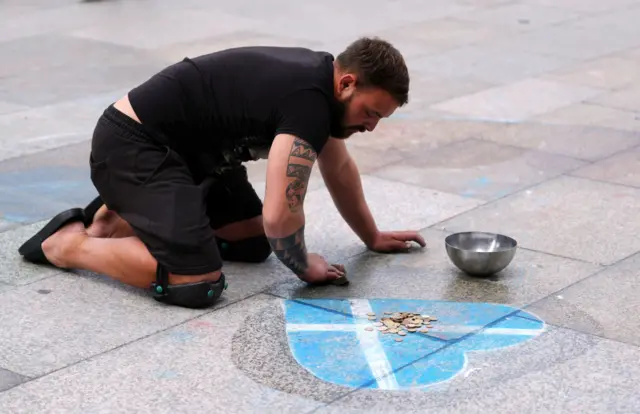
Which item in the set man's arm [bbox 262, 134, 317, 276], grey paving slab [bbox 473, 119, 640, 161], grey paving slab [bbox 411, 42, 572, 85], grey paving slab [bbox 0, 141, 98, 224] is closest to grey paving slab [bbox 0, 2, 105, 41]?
grey paving slab [bbox 411, 42, 572, 85]

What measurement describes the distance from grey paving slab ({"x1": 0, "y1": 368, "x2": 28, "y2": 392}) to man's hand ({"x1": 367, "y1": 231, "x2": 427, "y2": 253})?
72.8 inches

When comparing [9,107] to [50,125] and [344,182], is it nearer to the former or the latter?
[50,125]

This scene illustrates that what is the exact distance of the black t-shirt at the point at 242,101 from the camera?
4.37m

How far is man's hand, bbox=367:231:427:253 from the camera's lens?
515 centimetres

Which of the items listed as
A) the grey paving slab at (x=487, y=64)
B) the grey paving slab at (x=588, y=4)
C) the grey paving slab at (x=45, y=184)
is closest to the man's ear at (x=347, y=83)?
the grey paving slab at (x=45, y=184)

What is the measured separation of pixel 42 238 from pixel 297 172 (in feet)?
4.36

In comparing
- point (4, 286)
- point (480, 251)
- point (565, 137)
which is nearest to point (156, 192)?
point (4, 286)

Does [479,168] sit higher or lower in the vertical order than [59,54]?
higher

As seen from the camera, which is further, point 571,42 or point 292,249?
point 571,42

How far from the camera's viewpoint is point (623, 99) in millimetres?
7996

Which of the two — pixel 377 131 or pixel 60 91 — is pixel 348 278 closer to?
pixel 377 131

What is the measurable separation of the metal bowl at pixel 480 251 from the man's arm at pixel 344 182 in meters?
0.40

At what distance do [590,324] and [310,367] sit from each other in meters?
1.15

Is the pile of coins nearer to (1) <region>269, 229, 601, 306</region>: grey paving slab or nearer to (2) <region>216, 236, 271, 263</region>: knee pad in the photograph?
(1) <region>269, 229, 601, 306</region>: grey paving slab
